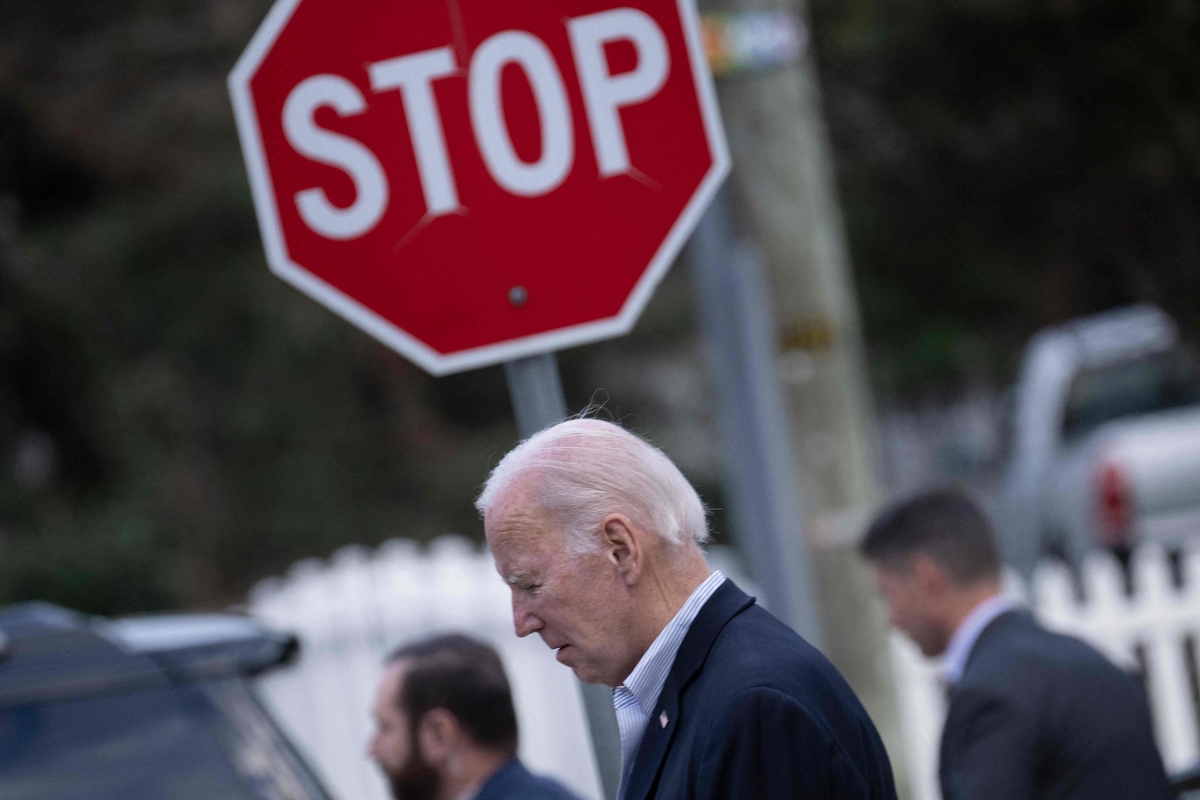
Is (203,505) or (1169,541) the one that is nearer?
(1169,541)

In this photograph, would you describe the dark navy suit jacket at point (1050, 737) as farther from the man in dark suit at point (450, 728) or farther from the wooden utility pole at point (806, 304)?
the wooden utility pole at point (806, 304)

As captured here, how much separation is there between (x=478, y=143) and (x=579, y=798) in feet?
4.52

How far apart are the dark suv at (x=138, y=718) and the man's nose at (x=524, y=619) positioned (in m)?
0.94

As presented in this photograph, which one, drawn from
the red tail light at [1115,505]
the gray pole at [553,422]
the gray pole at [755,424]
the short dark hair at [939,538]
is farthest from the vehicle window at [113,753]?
the red tail light at [1115,505]

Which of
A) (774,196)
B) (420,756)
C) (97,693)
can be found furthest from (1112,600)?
(97,693)

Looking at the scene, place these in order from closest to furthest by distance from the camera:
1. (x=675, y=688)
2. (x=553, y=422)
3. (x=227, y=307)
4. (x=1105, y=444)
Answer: (x=675, y=688) < (x=553, y=422) < (x=1105, y=444) < (x=227, y=307)

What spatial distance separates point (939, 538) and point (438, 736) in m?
1.21

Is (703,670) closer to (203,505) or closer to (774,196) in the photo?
(774,196)

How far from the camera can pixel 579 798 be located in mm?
2988

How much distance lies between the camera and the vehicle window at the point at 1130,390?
31.8 feet

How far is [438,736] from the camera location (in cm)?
309

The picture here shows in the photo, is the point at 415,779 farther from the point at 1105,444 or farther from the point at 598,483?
the point at 1105,444

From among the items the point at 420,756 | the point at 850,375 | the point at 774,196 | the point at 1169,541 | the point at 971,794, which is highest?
the point at 774,196

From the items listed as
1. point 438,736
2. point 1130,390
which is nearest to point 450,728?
point 438,736
